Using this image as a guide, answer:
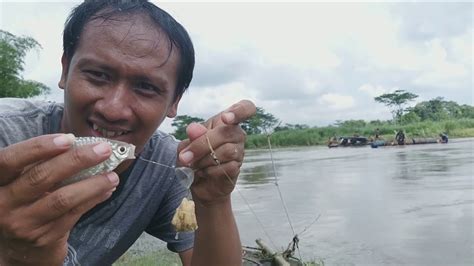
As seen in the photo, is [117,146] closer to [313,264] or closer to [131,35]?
[131,35]

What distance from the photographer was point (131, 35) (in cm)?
256

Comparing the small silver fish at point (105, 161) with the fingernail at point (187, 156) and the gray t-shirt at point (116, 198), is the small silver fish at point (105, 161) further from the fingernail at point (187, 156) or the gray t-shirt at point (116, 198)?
the gray t-shirt at point (116, 198)

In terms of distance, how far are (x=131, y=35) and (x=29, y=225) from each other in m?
1.25

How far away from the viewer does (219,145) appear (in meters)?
2.24

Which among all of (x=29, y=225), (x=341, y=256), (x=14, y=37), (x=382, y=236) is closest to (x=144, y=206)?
(x=29, y=225)

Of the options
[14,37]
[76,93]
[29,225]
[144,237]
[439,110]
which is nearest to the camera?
[29,225]

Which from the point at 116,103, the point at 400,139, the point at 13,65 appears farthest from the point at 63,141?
the point at 400,139

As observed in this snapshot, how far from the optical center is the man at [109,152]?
1662mm

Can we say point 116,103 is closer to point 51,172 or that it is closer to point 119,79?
point 119,79

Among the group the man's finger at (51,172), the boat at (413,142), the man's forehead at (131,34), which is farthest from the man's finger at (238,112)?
the boat at (413,142)

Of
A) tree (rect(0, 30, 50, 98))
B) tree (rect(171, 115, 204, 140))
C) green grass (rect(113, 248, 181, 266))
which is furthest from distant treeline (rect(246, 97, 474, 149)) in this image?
green grass (rect(113, 248, 181, 266))

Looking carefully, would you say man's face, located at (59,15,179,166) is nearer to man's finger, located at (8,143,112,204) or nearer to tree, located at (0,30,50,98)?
man's finger, located at (8,143,112,204)

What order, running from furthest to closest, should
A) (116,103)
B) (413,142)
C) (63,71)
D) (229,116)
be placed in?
(413,142), (63,71), (116,103), (229,116)

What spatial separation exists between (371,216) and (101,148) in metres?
14.7
